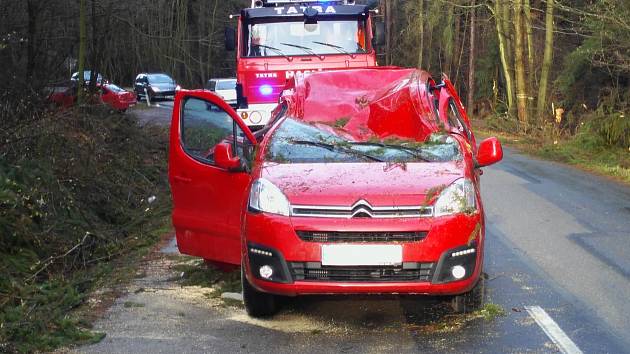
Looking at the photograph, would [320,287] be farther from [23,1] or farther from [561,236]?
[23,1]

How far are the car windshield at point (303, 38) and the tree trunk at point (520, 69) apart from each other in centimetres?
1397

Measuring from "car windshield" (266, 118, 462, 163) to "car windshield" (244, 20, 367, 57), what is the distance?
8089 mm

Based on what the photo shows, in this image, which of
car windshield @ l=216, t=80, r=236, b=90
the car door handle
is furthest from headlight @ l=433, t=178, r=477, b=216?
car windshield @ l=216, t=80, r=236, b=90

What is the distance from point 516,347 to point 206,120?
Result: 11.7ft

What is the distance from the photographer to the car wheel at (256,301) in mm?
5922

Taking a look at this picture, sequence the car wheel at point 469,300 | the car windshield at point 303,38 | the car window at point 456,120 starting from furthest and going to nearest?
the car windshield at point 303,38 < the car window at point 456,120 < the car wheel at point 469,300

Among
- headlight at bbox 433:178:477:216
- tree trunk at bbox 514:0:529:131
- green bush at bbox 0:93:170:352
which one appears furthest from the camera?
tree trunk at bbox 514:0:529:131

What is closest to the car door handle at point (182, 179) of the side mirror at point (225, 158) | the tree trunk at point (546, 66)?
the side mirror at point (225, 158)

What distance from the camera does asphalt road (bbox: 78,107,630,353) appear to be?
5430 millimetres

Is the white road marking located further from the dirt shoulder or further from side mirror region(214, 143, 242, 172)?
the dirt shoulder

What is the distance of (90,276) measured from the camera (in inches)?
308

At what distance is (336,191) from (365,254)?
48cm

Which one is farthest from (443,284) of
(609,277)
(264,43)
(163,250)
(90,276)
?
(264,43)

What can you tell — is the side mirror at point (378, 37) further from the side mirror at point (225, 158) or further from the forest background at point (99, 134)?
the side mirror at point (225, 158)
